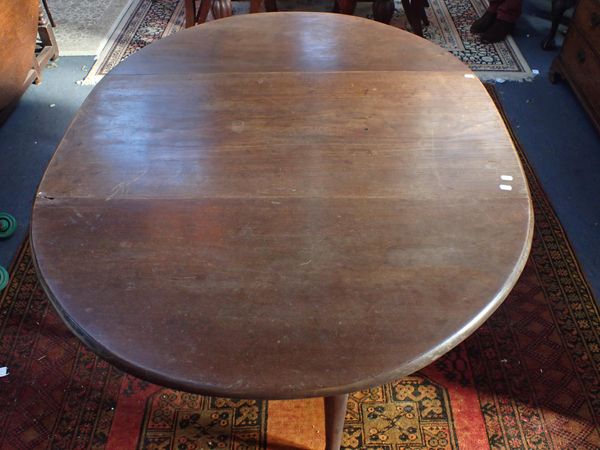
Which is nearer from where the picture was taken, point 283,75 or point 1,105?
point 283,75

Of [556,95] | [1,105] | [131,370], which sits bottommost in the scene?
[556,95]

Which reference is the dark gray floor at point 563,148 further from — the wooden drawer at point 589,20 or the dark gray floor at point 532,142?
the wooden drawer at point 589,20

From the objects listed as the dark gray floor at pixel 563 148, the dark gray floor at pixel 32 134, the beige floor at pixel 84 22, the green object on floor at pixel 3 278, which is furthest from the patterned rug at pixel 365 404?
the beige floor at pixel 84 22

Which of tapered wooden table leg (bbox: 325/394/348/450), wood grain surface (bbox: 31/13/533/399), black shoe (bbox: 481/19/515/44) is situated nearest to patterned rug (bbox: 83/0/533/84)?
black shoe (bbox: 481/19/515/44)

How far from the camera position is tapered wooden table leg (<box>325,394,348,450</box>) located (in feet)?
3.15

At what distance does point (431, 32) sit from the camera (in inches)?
111

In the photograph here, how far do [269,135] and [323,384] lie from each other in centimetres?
58

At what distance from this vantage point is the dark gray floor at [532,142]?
1.76m

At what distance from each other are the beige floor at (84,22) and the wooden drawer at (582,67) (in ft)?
7.51

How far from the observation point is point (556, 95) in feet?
7.68

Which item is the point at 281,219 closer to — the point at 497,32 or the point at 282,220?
the point at 282,220

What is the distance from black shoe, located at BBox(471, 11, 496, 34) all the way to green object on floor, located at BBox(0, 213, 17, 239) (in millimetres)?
2447

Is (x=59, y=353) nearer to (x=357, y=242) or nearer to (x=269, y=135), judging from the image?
(x=269, y=135)

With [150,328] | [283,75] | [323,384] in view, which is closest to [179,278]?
[150,328]
